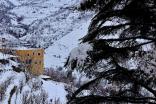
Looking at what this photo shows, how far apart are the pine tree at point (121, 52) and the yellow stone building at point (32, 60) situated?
273 ft

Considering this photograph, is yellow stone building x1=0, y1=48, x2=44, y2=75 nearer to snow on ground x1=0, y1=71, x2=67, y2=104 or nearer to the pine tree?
snow on ground x1=0, y1=71, x2=67, y2=104

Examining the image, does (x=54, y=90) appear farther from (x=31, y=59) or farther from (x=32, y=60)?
(x=31, y=59)

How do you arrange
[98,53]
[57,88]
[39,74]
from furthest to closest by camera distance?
[39,74] → [57,88] → [98,53]

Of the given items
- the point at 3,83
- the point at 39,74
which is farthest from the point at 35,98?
the point at 39,74

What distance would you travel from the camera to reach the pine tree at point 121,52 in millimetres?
6062

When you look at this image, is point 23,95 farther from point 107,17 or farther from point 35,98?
point 107,17

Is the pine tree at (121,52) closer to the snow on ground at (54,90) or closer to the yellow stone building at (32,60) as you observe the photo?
the snow on ground at (54,90)

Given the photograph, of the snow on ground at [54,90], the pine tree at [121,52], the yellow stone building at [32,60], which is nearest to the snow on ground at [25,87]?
the snow on ground at [54,90]

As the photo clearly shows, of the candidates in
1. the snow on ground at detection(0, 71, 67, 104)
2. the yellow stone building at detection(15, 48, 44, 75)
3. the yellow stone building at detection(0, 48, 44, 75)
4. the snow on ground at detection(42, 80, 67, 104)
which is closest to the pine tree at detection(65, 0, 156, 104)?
the snow on ground at detection(0, 71, 67, 104)

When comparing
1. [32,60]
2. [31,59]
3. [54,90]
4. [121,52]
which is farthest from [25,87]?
[121,52]

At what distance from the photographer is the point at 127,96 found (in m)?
6.39

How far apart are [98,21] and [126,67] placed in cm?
68

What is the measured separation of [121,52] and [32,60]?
8966cm

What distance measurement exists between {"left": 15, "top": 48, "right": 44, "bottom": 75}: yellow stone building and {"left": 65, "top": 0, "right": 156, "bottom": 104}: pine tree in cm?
8335
